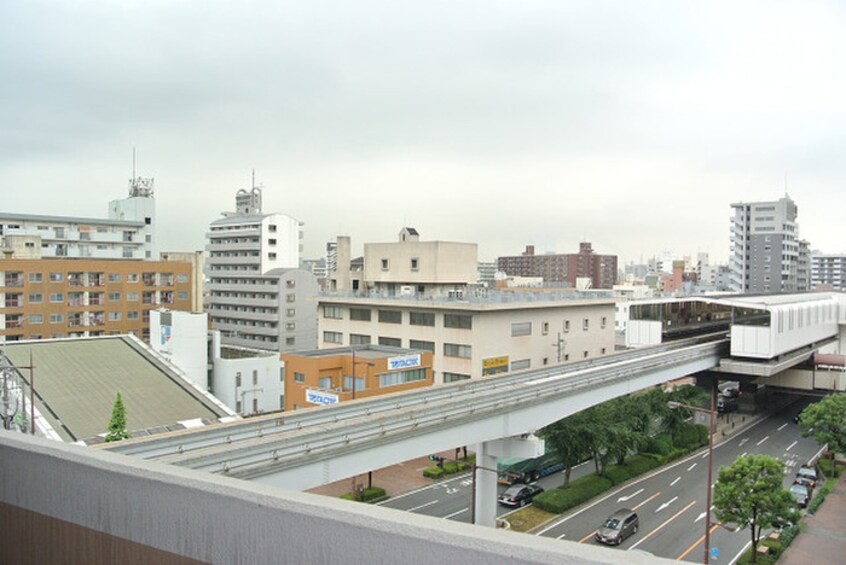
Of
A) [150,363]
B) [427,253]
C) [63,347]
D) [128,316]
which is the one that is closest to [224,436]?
[150,363]

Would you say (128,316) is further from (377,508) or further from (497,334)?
(377,508)

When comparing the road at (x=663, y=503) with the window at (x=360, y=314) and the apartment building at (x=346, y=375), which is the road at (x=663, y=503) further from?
the window at (x=360, y=314)

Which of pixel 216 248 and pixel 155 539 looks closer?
pixel 155 539

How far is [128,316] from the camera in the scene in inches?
1950

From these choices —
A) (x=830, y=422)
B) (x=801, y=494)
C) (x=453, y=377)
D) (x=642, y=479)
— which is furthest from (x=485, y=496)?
(x=830, y=422)

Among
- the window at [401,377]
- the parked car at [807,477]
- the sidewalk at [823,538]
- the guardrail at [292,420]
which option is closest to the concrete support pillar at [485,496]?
the guardrail at [292,420]

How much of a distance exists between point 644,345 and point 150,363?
28768 millimetres

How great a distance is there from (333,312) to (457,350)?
10.6m

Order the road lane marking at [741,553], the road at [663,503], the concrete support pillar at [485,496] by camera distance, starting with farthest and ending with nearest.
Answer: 1. the road at [663,503]
2. the road lane marking at [741,553]
3. the concrete support pillar at [485,496]

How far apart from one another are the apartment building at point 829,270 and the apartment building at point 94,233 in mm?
126154

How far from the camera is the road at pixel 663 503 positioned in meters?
22.6

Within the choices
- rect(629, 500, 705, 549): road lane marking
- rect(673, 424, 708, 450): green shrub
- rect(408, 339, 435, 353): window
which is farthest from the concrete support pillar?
rect(673, 424, 708, 450): green shrub

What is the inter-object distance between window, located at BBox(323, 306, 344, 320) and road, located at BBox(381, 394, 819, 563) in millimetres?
15564

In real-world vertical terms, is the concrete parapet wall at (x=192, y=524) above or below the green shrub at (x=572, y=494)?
above
